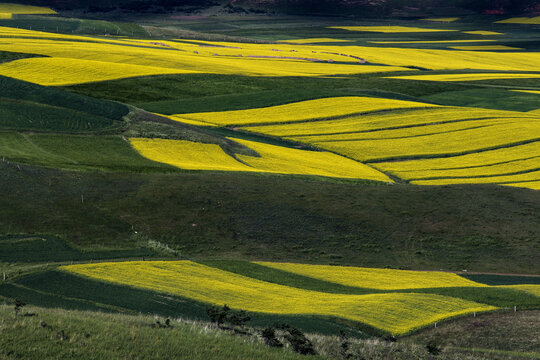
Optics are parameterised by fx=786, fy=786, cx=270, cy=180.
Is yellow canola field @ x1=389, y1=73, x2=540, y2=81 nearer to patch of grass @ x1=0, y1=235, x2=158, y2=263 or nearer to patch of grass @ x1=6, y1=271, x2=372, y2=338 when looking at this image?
patch of grass @ x1=0, y1=235, x2=158, y2=263

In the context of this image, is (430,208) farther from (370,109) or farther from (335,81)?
(335,81)

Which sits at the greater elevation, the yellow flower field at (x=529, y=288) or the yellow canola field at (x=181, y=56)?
the yellow canola field at (x=181, y=56)

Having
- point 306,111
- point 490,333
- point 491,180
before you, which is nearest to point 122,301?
point 490,333

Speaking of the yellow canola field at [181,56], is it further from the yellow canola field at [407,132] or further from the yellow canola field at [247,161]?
the yellow canola field at [247,161]

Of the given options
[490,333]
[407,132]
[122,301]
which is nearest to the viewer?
[122,301]

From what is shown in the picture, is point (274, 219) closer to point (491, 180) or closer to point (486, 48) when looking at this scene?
point (491, 180)

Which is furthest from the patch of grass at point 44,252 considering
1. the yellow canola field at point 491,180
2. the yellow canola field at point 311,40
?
the yellow canola field at point 311,40

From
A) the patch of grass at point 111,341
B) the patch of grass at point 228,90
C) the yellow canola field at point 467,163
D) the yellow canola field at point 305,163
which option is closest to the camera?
the patch of grass at point 111,341
